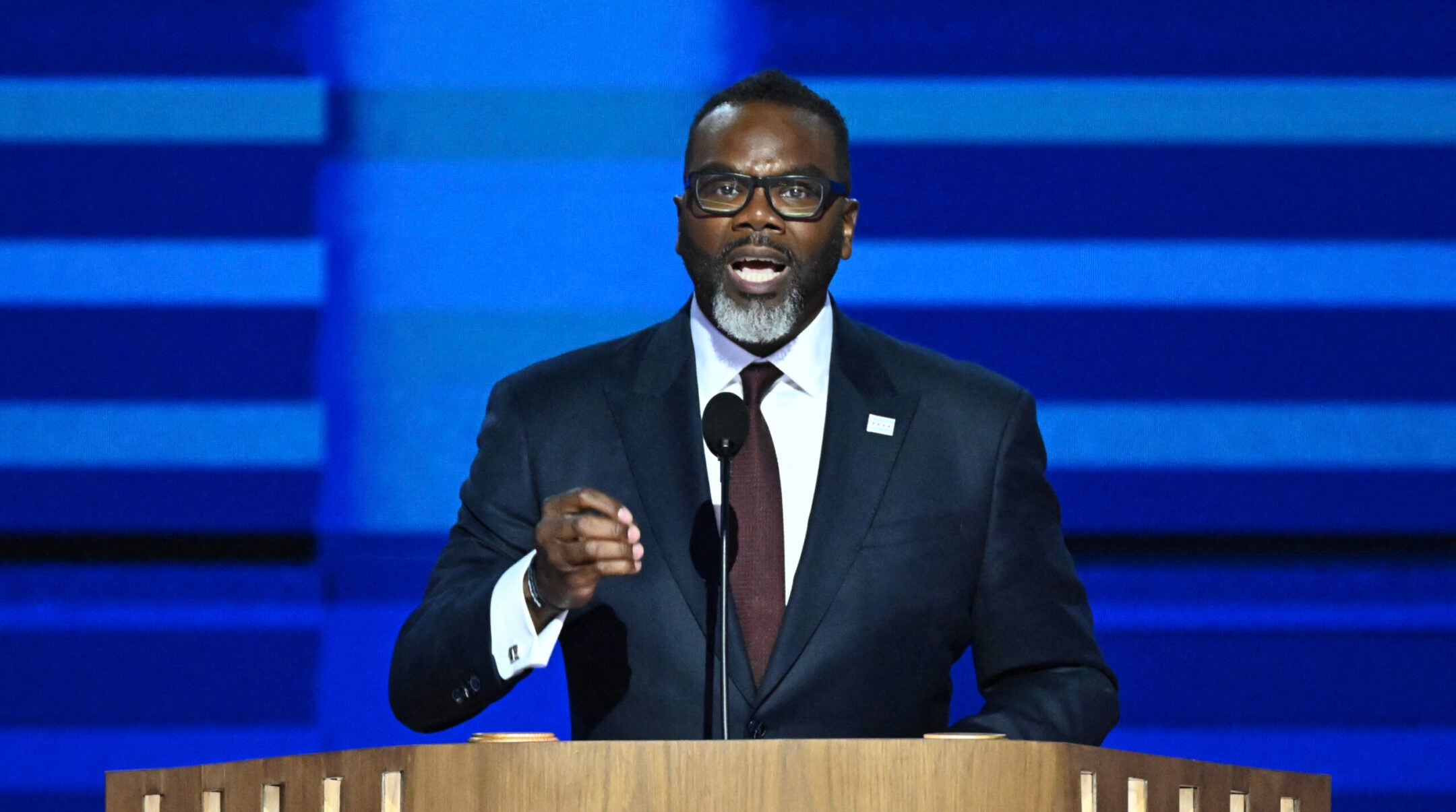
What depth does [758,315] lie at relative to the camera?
8.41 feet

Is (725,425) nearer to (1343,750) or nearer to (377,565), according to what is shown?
(377,565)

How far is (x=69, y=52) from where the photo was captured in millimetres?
3613

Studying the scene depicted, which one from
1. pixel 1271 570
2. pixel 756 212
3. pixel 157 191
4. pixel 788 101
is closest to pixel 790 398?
pixel 756 212

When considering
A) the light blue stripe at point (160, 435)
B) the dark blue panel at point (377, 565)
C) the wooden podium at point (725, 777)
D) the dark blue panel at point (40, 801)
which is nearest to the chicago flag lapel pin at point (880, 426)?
the wooden podium at point (725, 777)

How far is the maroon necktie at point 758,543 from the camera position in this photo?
240cm

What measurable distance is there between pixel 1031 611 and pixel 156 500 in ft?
6.07

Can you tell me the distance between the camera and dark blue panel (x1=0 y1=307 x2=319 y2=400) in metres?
3.52

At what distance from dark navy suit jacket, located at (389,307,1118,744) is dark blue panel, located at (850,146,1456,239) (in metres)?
0.91

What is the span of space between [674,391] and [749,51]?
3.81 feet

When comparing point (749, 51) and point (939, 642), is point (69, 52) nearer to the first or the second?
point (749, 51)

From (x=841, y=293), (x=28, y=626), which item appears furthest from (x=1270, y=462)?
(x=28, y=626)

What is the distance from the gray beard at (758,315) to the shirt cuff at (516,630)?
2.02ft

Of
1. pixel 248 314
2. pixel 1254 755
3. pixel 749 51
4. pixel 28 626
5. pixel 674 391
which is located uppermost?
pixel 749 51

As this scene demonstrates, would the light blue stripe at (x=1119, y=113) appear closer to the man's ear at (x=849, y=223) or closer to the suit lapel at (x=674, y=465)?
the man's ear at (x=849, y=223)
